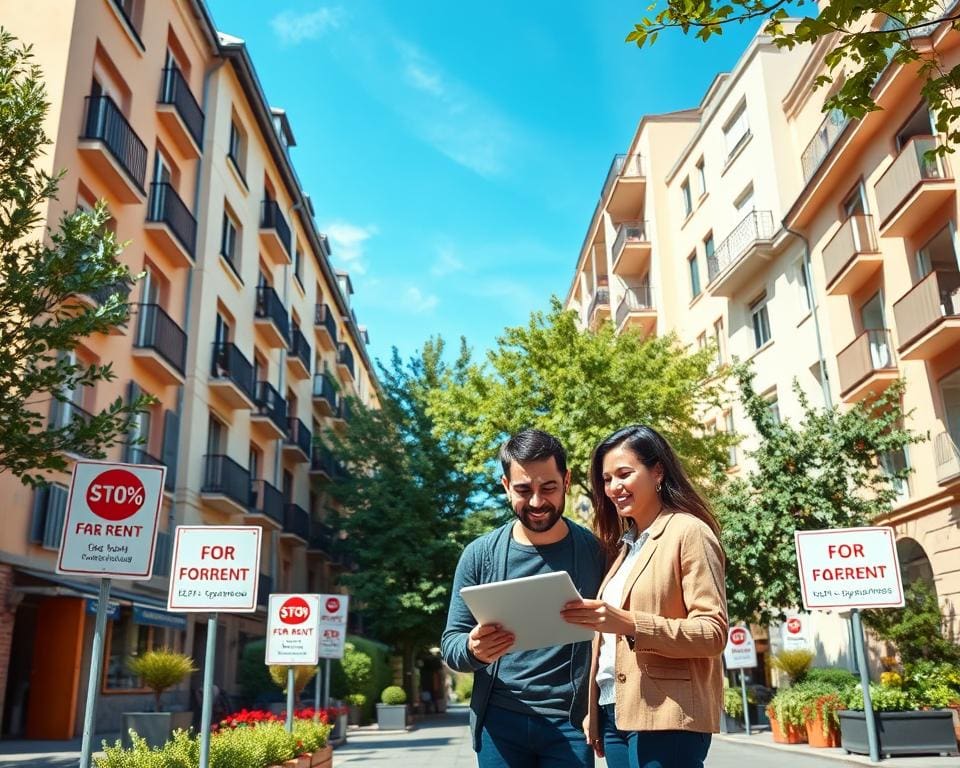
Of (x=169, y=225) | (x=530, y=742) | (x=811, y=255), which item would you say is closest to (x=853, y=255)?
(x=811, y=255)

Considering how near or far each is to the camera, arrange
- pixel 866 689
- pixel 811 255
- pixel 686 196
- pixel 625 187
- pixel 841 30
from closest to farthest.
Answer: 1. pixel 841 30
2. pixel 866 689
3. pixel 811 255
4. pixel 686 196
5. pixel 625 187

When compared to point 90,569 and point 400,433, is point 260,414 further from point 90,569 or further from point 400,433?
point 90,569

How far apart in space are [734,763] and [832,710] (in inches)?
114

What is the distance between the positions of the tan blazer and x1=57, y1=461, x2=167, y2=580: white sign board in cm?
436

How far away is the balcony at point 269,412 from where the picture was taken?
99.4 feet

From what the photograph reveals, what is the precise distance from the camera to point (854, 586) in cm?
1195

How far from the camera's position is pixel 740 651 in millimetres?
20047

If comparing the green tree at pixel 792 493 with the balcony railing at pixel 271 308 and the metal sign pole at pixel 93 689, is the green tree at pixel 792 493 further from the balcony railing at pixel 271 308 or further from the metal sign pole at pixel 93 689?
the balcony railing at pixel 271 308

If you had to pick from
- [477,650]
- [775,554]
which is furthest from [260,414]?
[477,650]

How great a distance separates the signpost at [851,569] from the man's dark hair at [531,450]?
9354 millimetres

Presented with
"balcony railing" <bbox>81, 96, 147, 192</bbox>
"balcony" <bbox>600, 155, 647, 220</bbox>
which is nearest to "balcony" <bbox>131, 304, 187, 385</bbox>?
"balcony railing" <bbox>81, 96, 147, 192</bbox>

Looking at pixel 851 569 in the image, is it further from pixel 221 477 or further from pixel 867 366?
pixel 221 477

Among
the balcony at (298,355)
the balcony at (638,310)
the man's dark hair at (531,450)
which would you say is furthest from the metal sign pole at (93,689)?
the balcony at (638,310)

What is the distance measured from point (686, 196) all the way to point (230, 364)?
18541 mm
